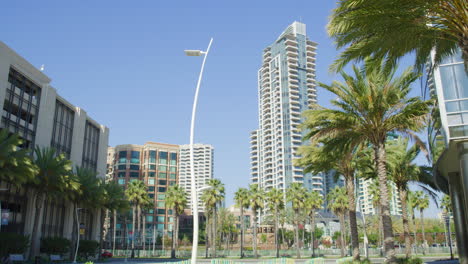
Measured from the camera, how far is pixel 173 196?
74125 mm

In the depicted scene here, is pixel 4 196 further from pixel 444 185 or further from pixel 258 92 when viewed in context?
pixel 258 92

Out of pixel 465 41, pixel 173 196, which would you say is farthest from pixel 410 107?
pixel 173 196

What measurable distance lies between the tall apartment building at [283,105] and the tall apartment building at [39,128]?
359 ft

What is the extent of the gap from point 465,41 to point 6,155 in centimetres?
3309

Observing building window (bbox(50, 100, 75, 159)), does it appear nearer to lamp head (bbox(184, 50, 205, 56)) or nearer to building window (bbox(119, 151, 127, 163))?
lamp head (bbox(184, 50, 205, 56))

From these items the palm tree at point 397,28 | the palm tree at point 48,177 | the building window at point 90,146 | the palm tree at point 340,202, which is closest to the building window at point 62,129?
the building window at point 90,146

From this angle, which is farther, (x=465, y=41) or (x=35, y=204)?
(x=35, y=204)

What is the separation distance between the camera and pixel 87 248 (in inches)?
2201

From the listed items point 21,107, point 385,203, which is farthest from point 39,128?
point 385,203

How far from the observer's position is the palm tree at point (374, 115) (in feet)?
70.8

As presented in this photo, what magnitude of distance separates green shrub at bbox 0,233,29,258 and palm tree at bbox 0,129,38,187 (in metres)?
6.40

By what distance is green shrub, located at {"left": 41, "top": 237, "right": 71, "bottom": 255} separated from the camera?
46281 mm

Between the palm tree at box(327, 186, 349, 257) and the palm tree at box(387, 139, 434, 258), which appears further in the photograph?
the palm tree at box(327, 186, 349, 257)

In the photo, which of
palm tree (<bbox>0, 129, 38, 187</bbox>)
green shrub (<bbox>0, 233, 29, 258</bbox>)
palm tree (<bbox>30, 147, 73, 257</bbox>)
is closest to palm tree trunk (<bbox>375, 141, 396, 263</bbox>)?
palm tree (<bbox>0, 129, 38, 187</bbox>)
